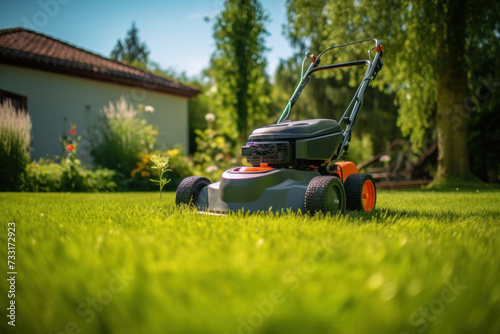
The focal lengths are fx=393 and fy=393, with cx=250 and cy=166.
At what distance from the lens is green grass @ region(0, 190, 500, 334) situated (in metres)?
1.00

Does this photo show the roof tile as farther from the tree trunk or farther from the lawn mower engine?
the tree trunk

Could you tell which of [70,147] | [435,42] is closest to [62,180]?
[70,147]

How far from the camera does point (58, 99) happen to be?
400 inches

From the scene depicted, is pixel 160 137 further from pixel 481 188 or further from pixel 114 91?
pixel 481 188

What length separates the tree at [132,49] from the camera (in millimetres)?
43688

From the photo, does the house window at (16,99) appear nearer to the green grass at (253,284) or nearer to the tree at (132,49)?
the green grass at (253,284)

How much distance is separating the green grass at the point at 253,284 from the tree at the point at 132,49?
147 ft

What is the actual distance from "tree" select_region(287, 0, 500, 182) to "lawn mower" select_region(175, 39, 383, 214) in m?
5.16

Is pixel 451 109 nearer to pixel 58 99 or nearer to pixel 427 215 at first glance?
pixel 427 215

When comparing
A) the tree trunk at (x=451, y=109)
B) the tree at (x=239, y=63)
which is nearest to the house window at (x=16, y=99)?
the tree at (x=239, y=63)

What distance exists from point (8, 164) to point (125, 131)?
2.86 metres

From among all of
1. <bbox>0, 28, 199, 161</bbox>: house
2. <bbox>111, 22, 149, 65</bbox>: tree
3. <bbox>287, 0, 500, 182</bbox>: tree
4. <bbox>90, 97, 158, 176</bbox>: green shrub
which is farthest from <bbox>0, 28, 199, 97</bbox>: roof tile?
<bbox>111, 22, 149, 65</bbox>: tree

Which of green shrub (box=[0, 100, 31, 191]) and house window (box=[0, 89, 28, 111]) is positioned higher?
house window (box=[0, 89, 28, 111])

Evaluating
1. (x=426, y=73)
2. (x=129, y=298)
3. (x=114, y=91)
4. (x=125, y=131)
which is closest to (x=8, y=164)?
(x=125, y=131)
